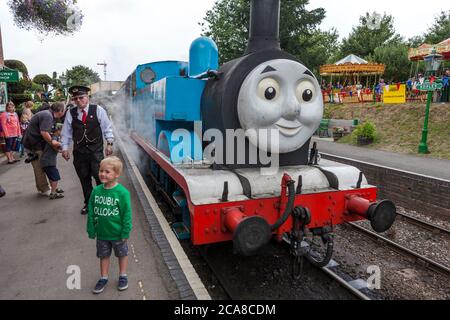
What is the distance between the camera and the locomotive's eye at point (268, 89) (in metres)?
3.23

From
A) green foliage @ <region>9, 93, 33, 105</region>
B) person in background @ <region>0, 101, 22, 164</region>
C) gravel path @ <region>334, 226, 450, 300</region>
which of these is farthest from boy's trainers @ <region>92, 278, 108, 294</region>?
green foliage @ <region>9, 93, 33, 105</region>

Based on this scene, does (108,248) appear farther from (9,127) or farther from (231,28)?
(231,28)

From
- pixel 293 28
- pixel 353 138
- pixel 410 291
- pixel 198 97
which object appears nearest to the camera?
pixel 410 291

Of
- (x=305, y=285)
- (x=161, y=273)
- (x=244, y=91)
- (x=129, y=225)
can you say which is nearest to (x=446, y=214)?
(x=305, y=285)

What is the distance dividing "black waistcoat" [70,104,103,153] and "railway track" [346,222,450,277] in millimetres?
4268

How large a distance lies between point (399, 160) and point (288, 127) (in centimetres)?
783

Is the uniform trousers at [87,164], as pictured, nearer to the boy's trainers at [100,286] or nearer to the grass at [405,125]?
the boy's trainers at [100,286]

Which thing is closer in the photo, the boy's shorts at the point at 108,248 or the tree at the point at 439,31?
the boy's shorts at the point at 108,248

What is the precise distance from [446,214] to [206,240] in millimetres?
5185

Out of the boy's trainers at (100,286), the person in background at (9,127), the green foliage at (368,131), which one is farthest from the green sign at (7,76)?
the green foliage at (368,131)

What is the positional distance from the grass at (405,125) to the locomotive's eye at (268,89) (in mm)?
8777

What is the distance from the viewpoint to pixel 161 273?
3129mm

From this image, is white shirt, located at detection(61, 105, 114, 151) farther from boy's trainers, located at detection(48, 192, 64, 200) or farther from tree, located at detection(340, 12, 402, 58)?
tree, located at detection(340, 12, 402, 58)

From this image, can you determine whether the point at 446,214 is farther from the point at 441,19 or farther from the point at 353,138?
the point at 441,19
